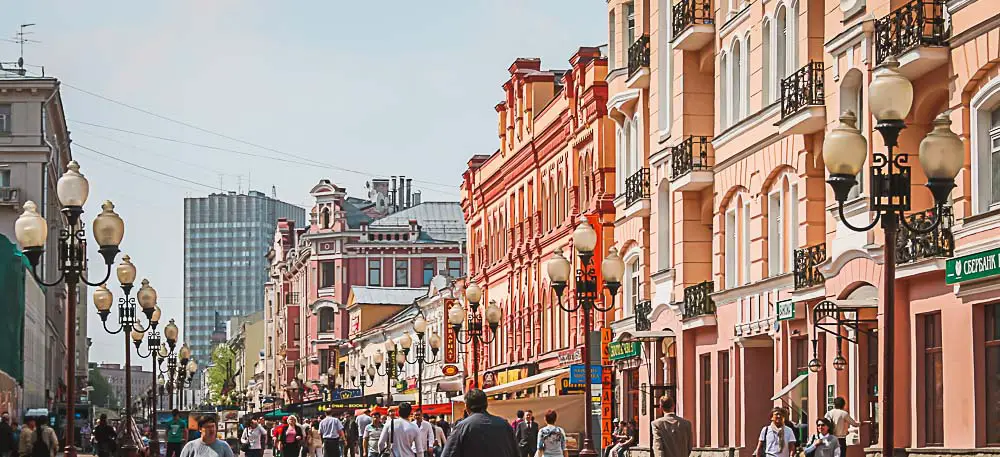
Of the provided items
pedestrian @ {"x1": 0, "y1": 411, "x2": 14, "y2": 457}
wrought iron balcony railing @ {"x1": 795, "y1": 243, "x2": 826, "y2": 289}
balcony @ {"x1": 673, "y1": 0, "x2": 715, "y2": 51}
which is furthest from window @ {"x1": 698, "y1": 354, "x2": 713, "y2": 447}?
pedestrian @ {"x1": 0, "y1": 411, "x2": 14, "y2": 457}

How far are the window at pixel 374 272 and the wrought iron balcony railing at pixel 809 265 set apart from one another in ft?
336

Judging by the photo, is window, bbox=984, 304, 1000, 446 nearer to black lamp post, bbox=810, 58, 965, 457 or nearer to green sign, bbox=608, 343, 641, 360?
black lamp post, bbox=810, 58, 965, 457

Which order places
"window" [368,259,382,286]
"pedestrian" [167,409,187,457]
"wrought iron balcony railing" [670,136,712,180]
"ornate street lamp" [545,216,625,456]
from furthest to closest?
"window" [368,259,382,286], "pedestrian" [167,409,187,457], "wrought iron balcony railing" [670,136,712,180], "ornate street lamp" [545,216,625,456]

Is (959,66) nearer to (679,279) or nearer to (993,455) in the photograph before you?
(993,455)

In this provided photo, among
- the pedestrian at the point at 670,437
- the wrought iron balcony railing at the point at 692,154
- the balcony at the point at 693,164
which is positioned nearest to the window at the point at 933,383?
the pedestrian at the point at 670,437

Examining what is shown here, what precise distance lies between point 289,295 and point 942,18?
128 meters

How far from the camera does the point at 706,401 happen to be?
38.8 meters

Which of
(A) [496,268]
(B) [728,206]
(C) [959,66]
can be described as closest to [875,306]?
(C) [959,66]

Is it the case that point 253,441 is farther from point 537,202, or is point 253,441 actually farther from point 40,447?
point 537,202

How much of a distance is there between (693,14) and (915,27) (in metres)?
13.2

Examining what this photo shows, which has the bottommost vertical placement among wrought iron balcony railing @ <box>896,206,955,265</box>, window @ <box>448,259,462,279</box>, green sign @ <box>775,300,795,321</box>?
green sign @ <box>775,300,795,321</box>

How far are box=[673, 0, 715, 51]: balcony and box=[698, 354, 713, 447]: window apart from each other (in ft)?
21.3

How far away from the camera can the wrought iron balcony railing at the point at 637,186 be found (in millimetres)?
43000

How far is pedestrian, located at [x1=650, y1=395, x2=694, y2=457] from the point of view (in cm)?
2092
